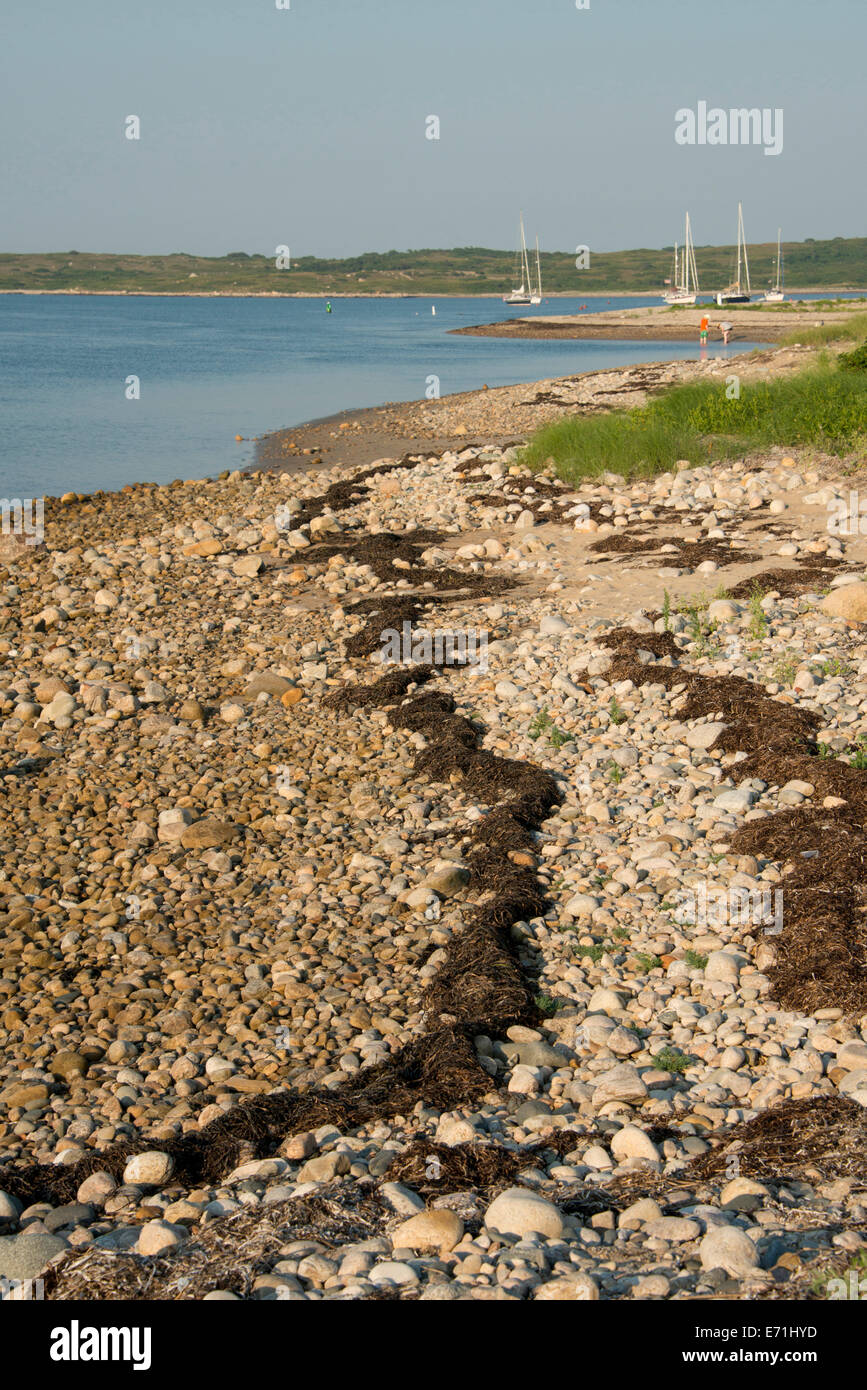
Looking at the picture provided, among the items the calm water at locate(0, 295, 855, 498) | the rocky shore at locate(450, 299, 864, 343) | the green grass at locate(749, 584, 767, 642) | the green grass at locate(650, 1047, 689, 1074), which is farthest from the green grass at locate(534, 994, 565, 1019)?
the rocky shore at locate(450, 299, 864, 343)

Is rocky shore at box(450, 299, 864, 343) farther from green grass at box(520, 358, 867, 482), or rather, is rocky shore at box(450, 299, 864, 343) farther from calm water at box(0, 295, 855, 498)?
green grass at box(520, 358, 867, 482)

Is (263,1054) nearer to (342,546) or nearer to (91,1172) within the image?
(91,1172)

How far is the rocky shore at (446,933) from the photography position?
3742 mm

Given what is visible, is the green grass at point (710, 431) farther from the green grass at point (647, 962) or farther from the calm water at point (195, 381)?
the green grass at point (647, 962)

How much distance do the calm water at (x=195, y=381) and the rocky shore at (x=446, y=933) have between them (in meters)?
13.8

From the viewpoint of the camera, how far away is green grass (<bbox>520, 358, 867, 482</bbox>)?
15.6 meters

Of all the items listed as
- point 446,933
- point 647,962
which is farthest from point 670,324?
point 647,962

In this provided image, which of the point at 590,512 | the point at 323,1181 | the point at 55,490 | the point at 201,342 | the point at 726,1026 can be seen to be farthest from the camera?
the point at 201,342

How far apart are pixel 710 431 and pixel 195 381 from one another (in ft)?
103

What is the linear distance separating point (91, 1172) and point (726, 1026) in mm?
2849

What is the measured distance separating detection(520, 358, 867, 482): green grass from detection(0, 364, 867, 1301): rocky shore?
3.55 metres

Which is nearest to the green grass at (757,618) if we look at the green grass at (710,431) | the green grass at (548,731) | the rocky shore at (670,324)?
the green grass at (548,731)
